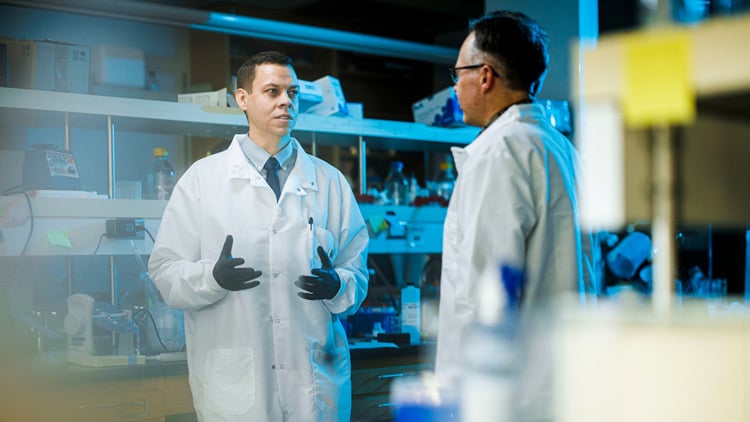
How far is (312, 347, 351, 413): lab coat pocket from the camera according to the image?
2.63 m

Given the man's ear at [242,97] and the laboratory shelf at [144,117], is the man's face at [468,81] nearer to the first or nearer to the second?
the man's ear at [242,97]

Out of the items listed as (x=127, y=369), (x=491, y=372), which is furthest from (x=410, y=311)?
(x=491, y=372)

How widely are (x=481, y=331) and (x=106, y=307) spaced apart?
91.3 inches

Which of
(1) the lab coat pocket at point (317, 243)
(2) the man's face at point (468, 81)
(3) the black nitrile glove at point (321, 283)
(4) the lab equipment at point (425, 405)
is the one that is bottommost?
(4) the lab equipment at point (425, 405)

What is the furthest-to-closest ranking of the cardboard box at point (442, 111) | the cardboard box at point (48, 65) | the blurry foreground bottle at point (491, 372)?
the cardboard box at point (442, 111)
the cardboard box at point (48, 65)
the blurry foreground bottle at point (491, 372)

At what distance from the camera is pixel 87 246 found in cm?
304

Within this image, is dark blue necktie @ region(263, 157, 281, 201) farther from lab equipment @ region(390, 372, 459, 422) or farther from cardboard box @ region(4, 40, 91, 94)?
lab equipment @ region(390, 372, 459, 422)

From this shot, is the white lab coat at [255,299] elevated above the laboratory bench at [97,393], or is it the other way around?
the white lab coat at [255,299]

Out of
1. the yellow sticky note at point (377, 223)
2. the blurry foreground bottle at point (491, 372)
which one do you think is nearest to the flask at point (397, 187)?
the yellow sticky note at point (377, 223)

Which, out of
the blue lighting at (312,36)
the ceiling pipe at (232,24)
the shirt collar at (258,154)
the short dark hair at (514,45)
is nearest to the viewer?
the short dark hair at (514,45)

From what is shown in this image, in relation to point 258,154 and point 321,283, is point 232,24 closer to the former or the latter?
point 258,154

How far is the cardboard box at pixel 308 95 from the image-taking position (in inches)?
138

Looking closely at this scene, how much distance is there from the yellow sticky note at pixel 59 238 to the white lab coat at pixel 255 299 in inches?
20.5

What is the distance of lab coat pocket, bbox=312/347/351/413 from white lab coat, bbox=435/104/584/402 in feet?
2.81
